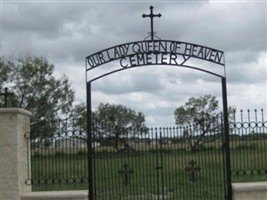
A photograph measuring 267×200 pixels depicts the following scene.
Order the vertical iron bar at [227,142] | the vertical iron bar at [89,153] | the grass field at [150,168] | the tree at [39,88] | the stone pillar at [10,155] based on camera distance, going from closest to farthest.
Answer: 1. the stone pillar at [10,155]
2. the vertical iron bar at [227,142]
3. the vertical iron bar at [89,153]
4. the grass field at [150,168]
5. the tree at [39,88]

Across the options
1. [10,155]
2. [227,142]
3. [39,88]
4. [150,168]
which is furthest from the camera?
[39,88]

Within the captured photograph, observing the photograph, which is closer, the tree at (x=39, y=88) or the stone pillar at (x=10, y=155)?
the stone pillar at (x=10, y=155)

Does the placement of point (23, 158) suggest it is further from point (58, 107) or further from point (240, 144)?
point (58, 107)

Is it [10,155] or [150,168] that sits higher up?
[10,155]

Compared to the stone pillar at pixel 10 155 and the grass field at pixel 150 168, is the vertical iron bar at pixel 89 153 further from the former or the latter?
the stone pillar at pixel 10 155

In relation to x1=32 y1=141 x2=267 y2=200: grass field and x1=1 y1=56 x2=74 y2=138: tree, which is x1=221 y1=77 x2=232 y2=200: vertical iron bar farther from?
x1=1 y1=56 x2=74 y2=138: tree

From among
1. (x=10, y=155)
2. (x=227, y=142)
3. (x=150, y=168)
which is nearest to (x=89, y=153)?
(x=10, y=155)

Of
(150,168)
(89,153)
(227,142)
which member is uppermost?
(227,142)

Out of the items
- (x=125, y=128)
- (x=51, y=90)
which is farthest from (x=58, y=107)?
(x=125, y=128)

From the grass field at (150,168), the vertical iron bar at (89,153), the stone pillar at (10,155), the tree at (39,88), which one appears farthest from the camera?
the tree at (39,88)

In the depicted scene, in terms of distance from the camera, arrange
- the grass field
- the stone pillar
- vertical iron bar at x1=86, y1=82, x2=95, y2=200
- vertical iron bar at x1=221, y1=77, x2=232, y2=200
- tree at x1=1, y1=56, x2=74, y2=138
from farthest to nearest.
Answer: tree at x1=1, y1=56, x2=74, y2=138
the grass field
vertical iron bar at x1=86, y1=82, x2=95, y2=200
vertical iron bar at x1=221, y1=77, x2=232, y2=200
the stone pillar

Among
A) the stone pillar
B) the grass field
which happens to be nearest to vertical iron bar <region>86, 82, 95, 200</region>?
the grass field

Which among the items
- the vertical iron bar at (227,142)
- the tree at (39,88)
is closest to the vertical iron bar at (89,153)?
the vertical iron bar at (227,142)

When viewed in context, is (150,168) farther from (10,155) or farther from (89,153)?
(10,155)
